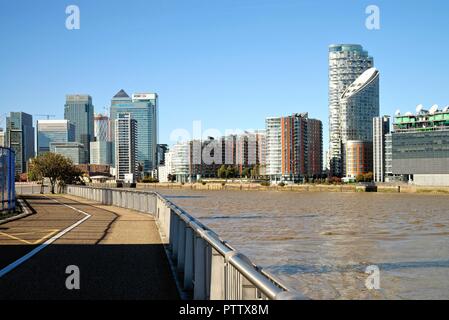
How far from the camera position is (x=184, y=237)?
1201 centimetres

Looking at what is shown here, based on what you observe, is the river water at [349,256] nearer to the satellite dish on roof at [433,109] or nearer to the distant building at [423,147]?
the distant building at [423,147]

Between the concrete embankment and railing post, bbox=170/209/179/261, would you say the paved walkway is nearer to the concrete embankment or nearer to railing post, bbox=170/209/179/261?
railing post, bbox=170/209/179/261

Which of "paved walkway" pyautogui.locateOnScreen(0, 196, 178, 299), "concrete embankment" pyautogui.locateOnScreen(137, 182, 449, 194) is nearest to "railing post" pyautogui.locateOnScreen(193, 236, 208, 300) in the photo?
"paved walkway" pyautogui.locateOnScreen(0, 196, 178, 299)

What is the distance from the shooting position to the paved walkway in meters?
9.77

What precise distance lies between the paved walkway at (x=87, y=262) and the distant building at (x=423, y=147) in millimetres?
153639

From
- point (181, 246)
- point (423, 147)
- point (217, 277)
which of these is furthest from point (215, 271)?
point (423, 147)

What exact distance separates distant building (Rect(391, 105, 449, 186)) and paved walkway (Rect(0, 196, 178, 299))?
154 metres

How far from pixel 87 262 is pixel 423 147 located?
16725 cm

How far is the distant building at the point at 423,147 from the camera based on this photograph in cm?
16538

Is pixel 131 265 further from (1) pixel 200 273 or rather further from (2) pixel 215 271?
(2) pixel 215 271

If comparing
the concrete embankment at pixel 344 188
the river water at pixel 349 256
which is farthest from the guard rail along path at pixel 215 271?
the concrete embankment at pixel 344 188

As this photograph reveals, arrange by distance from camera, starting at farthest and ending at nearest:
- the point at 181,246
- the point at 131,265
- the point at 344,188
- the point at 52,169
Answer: the point at 344,188
the point at 52,169
the point at 131,265
the point at 181,246

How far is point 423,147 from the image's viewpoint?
170 m

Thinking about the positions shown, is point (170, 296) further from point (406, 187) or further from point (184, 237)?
point (406, 187)
